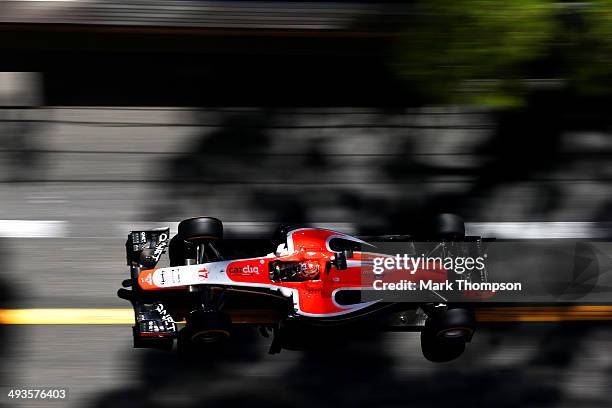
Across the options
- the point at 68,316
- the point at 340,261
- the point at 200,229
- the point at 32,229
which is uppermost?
the point at 32,229

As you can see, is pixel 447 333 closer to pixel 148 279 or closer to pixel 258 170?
pixel 258 170

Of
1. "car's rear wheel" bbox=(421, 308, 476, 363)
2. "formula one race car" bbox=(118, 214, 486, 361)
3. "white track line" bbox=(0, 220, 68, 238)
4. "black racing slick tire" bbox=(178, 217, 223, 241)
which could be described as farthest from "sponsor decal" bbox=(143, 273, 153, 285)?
"car's rear wheel" bbox=(421, 308, 476, 363)

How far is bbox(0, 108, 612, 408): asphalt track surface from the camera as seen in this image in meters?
6.72

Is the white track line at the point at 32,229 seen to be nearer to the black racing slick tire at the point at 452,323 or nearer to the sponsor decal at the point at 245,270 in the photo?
the sponsor decal at the point at 245,270

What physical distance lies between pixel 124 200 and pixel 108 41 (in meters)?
1.51

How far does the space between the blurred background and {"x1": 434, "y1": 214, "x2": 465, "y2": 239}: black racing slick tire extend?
1.77 ft

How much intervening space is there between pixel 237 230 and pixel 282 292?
1.01 meters

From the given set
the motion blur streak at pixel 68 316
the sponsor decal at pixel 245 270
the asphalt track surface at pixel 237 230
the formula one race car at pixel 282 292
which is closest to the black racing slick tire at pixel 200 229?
the formula one race car at pixel 282 292

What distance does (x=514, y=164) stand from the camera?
7.39m

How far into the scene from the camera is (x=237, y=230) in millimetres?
7066

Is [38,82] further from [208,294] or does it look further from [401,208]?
[401,208]

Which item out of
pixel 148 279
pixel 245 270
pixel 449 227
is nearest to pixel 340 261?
pixel 245 270

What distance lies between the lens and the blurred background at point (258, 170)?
22.1 feet

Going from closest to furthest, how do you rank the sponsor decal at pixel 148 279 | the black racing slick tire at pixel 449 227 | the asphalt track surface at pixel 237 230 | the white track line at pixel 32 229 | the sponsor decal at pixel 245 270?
the sponsor decal at pixel 245 270 → the sponsor decal at pixel 148 279 → the black racing slick tire at pixel 449 227 → the asphalt track surface at pixel 237 230 → the white track line at pixel 32 229
